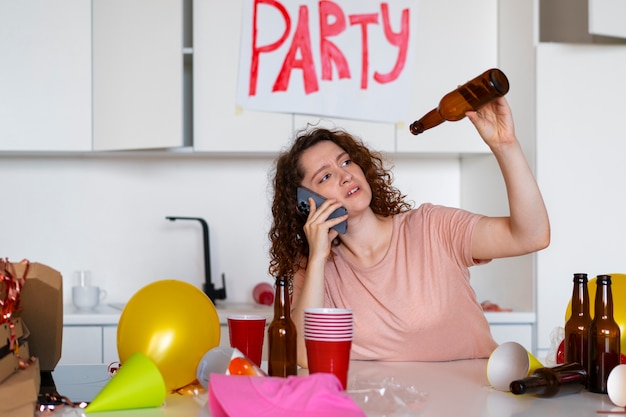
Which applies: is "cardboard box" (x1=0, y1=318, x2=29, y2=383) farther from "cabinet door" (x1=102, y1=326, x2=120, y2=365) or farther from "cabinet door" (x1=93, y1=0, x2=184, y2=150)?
"cabinet door" (x1=93, y1=0, x2=184, y2=150)

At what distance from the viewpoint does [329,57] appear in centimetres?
274

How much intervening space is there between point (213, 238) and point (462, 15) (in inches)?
48.0

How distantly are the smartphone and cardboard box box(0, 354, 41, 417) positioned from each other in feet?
2.56

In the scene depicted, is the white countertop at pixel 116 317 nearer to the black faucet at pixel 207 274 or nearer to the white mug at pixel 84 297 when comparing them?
the white mug at pixel 84 297

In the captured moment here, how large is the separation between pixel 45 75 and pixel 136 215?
0.63 m

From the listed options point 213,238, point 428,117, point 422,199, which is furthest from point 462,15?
point 428,117

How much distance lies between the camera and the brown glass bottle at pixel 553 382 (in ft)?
3.59

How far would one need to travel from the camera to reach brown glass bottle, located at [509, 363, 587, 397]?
1.09 m

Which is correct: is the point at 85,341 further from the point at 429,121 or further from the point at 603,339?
the point at 603,339

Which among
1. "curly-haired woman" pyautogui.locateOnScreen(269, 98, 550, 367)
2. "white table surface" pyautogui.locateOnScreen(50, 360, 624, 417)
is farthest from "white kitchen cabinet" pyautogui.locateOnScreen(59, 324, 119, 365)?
"white table surface" pyautogui.locateOnScreen(50, 360, 624, 417)

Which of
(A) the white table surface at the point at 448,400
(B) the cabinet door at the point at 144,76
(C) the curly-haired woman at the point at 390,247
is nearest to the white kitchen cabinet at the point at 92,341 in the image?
(B) the cabinet door at the point at 144,76

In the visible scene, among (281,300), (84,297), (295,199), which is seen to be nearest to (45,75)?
(84,297)

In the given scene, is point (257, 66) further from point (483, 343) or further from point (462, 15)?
point (483, 343)

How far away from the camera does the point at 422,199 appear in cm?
314
